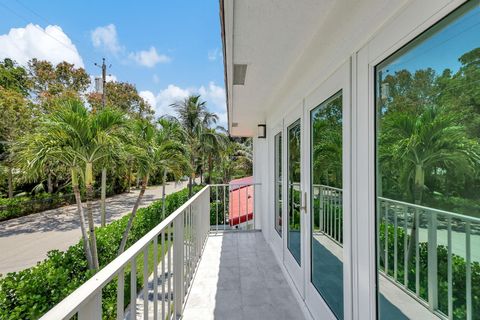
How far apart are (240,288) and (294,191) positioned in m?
1.23

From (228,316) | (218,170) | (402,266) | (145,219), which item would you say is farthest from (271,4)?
(218,170)

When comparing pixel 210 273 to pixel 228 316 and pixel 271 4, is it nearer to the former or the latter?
pixel 228 316

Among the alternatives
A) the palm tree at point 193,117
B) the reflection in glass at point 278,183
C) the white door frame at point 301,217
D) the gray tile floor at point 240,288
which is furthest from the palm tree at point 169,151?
the palm tree at point 193,117

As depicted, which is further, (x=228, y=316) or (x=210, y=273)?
(x=210, y=273)

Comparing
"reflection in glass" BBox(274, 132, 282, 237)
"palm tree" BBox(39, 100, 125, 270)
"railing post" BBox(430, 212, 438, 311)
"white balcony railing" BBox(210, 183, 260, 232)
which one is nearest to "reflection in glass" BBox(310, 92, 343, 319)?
"railing post" BBox(430, 212, 438, 311)

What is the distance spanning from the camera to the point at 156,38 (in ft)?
64.7

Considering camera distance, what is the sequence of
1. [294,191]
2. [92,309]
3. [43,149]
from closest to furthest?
1. [92,309]
2. [294,191]
3. [43,149]

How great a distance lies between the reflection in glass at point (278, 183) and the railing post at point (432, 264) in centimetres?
271

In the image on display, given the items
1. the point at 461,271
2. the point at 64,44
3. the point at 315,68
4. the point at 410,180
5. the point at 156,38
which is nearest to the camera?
the point at 461,271

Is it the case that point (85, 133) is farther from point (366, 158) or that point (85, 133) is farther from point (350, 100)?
point (366, 158)

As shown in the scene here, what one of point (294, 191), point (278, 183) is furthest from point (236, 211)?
point (294, 191)

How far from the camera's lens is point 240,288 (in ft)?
9.61

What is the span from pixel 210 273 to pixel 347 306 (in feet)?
6.79

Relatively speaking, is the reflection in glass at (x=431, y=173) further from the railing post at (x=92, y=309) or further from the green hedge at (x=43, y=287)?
the green hedge at (x=43, y=287)
